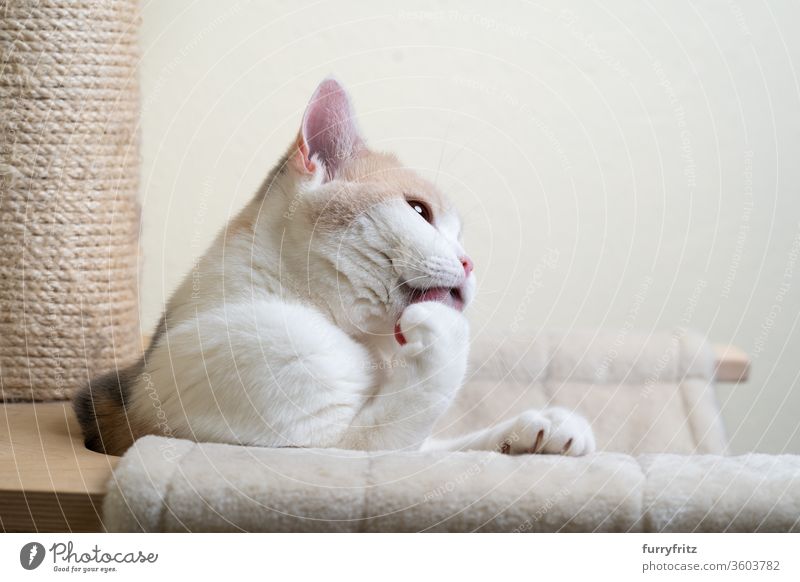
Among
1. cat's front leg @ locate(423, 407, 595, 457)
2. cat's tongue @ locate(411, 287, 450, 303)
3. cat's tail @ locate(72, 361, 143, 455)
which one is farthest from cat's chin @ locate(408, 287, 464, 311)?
cat's tail @ locate(72, 361, 143, 455)

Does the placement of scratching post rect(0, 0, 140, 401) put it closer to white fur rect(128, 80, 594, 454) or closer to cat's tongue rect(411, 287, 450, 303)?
white fur rect(128, 80, 594, 454)

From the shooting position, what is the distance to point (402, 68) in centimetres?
129

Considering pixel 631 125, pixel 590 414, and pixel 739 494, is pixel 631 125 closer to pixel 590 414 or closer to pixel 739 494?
pixel 590 414

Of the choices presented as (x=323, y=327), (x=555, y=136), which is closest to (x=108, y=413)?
(x=323, y=327)

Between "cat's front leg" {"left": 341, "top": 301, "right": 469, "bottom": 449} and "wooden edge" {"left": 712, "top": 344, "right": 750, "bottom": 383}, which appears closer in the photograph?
"cat's front leg" {"left": 341, "top": 301, "right": 469, "bottom": 449}

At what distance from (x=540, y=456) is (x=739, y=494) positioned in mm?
148

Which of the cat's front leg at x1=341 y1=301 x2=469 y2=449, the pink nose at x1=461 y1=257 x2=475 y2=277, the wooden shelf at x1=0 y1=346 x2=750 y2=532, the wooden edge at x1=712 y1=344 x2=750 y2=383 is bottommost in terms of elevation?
the wooden edge at x1=712 y1=344 x2=750 y2=383

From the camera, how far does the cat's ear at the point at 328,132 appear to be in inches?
31.7

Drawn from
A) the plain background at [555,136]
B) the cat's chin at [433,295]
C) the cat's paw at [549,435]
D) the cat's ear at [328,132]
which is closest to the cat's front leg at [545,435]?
the cat's paw at [549,435]

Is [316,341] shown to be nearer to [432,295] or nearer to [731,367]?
[432,295]

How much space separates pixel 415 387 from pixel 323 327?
0.32ft

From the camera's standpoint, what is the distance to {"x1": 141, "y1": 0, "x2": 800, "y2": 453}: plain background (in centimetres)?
130

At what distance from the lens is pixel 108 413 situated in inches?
32.8
